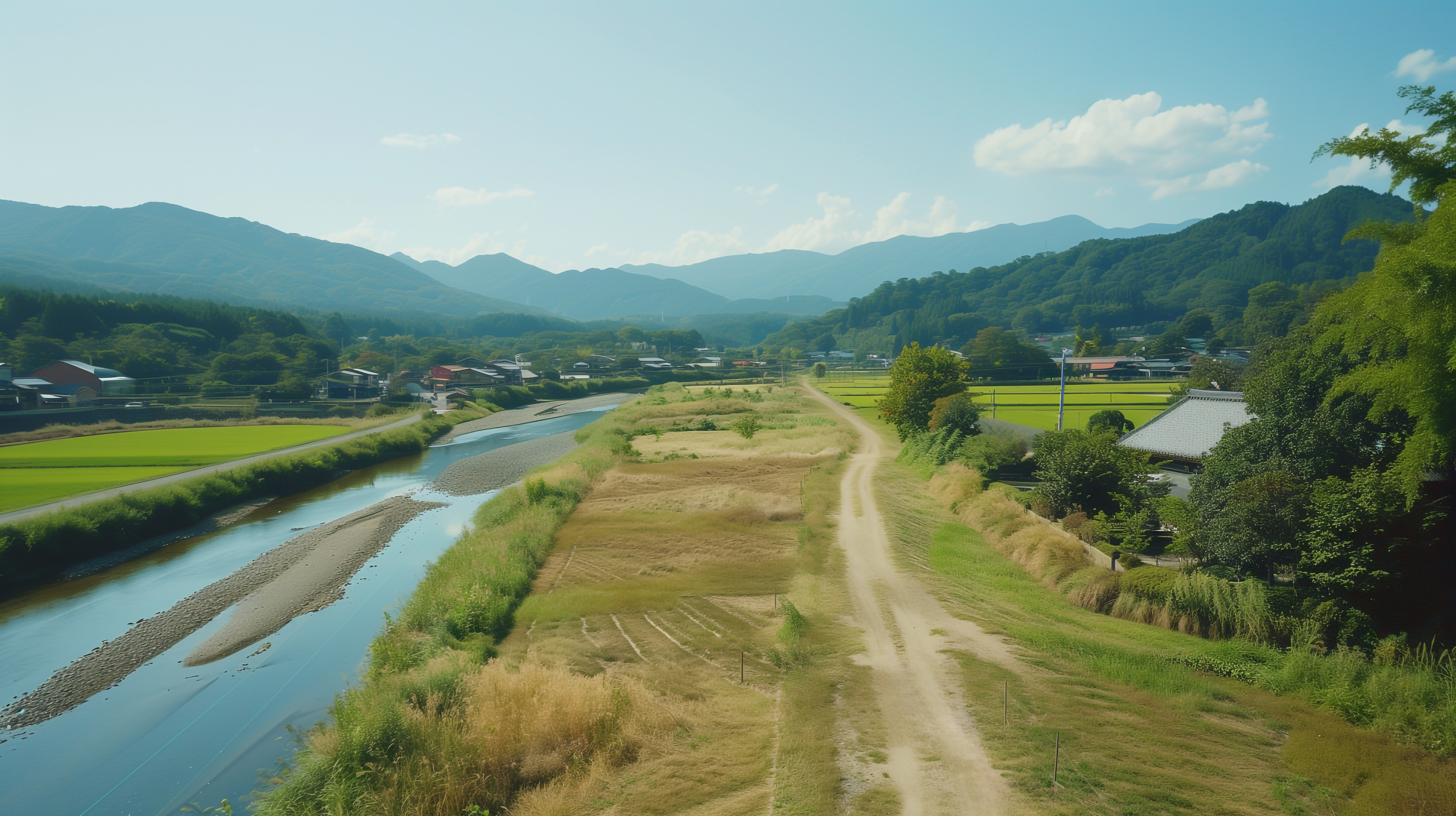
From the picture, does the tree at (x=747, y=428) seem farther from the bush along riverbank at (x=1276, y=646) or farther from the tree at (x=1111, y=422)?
the bush along riverbank at (x=1276, y=646)

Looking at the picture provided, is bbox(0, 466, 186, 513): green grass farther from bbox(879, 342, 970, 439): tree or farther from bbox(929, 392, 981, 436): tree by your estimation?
bbox(879, 342, 970, 439): tree

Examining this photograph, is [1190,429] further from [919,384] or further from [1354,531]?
[919,384]

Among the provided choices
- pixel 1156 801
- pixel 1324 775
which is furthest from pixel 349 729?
pixel 1324 775

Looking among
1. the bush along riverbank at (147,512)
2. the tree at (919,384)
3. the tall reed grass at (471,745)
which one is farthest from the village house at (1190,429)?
the bush along riverbank at (147,512)

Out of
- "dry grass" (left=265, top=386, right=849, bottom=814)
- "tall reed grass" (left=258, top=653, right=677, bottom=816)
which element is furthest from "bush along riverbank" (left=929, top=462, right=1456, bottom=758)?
A: "tall reed grass" (left=258, top=653, right=677, bottom=816)

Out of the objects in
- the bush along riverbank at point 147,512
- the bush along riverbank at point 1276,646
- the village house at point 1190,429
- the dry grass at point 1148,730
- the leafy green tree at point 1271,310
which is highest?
the leafy green tree at point 1271,310

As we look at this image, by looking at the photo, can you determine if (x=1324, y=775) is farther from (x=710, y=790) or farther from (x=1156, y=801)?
(x=710, y=790)

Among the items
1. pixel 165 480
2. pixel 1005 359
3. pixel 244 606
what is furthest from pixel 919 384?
pixel 1005 359
